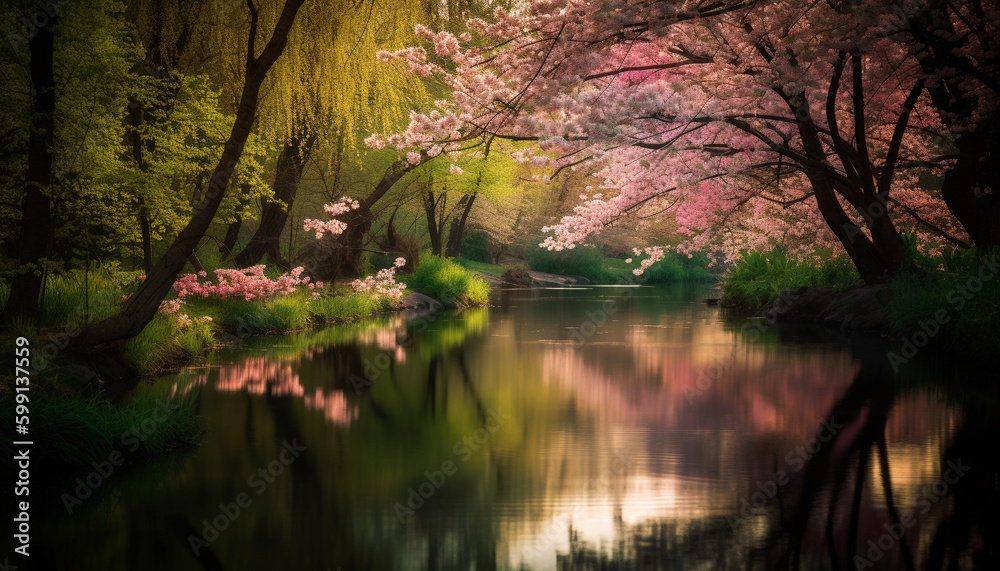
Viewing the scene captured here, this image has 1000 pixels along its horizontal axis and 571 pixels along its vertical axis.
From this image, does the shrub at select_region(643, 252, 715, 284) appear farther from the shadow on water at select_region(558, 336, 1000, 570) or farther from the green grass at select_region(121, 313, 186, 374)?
the shadow on water at select_region(558, 336, 1000, 570)

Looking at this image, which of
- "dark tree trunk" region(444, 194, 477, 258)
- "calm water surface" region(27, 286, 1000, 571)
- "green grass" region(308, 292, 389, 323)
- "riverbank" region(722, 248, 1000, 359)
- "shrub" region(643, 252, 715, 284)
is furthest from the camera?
"shrub" region(643, 252, 715, 284)

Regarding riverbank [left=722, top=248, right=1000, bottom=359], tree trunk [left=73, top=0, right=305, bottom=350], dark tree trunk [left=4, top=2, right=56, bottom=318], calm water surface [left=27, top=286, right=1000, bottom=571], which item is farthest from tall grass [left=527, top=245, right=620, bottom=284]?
dark tree trunk [left=4, top=2, right=56, bottom=318]

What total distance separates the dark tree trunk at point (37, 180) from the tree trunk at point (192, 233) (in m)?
0.84

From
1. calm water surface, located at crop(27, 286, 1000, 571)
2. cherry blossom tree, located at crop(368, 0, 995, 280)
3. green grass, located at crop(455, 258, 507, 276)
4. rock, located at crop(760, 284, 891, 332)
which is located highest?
cherry blossom tree, located at crop(368, 0, 995, 280)

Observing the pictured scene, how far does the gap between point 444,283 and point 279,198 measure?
6386 millimetres

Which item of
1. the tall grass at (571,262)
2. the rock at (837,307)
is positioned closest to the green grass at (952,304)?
the rock at (837,307)

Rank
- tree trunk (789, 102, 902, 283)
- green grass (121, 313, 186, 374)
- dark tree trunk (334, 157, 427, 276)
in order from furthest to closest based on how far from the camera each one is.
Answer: dark tree trunk (334, 157, 427, 276) < tree trunk (789, 102, 902, 283) < green grass (121, 313, 186, 374)

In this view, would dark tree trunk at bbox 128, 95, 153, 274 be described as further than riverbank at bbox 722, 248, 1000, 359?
Yes

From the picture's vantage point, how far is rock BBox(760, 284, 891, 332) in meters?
13.4

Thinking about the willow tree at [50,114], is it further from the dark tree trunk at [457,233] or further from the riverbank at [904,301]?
the dark tree trunk at [457,233]

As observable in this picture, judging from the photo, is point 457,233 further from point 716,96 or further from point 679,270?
point 716,96

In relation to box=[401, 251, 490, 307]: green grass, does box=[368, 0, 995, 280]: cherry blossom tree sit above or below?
above

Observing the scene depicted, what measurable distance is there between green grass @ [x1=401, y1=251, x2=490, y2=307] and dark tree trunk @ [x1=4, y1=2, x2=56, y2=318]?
46.5 feet

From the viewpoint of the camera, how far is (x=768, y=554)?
3541 mm
